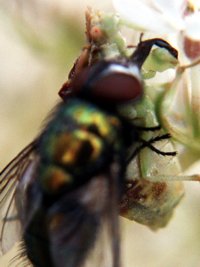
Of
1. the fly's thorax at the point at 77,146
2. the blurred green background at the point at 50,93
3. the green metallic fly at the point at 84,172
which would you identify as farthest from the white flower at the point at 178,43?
the blurred green background at the point at 50,93

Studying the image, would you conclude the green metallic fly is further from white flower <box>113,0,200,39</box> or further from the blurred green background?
the blurred green background

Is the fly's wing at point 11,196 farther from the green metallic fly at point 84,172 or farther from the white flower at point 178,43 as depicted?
the white flower at point 178,43

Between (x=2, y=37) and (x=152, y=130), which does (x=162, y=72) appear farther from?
(x=2, y=37)

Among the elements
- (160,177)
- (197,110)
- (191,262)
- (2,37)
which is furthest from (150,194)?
(2,37)

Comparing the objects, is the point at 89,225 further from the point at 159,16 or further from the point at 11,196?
the point at 159,16

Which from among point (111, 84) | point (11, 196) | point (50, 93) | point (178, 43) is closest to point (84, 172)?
point (111, 84)

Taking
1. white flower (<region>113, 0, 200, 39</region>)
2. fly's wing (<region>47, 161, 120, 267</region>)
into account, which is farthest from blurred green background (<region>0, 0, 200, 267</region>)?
fly's wing (<region>47, 161, 120, 267</region>)

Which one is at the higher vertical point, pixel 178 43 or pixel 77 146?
pixel 77 146
